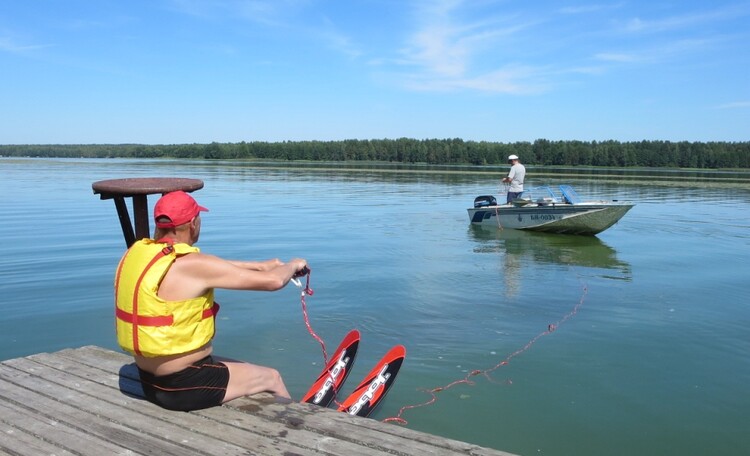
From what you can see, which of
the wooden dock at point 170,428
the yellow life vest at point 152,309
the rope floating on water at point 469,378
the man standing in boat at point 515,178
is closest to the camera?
the wooden dock at point 170,428

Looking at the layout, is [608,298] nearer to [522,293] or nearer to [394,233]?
[522,293]

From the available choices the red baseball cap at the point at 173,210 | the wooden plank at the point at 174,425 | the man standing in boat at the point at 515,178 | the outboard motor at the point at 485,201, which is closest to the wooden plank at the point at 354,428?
the wooden plank at the point at 174,425

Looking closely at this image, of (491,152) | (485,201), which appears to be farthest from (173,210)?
(491,152)

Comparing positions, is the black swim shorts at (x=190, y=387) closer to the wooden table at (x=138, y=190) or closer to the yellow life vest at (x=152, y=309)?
the yellow life vest at (x=152, y=309)

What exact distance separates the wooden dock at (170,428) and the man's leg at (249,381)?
0.07 meters

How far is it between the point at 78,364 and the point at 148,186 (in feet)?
5.35

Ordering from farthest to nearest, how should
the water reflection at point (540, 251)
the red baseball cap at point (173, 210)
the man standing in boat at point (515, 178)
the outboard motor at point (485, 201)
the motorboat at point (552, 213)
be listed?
1. the outboard motor at point (485, 201)
2. the man standing in boat at point (515, 178)
3. the motorboat at point (552, 213)
4. the water reflection at point (540, 251)
5. the red baseball cap at point (173, 210)

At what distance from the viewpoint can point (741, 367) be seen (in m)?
7.10

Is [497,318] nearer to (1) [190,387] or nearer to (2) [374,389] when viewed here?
(2) [374,389]

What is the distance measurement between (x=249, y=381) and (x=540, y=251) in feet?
39.6

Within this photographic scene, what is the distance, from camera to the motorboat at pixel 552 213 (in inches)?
680

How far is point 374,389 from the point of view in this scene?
19.5 ft

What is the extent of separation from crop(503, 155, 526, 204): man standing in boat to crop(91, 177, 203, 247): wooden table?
535 inches

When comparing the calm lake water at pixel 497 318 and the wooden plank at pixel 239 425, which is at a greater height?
the wooden plank at pixel 239 425
